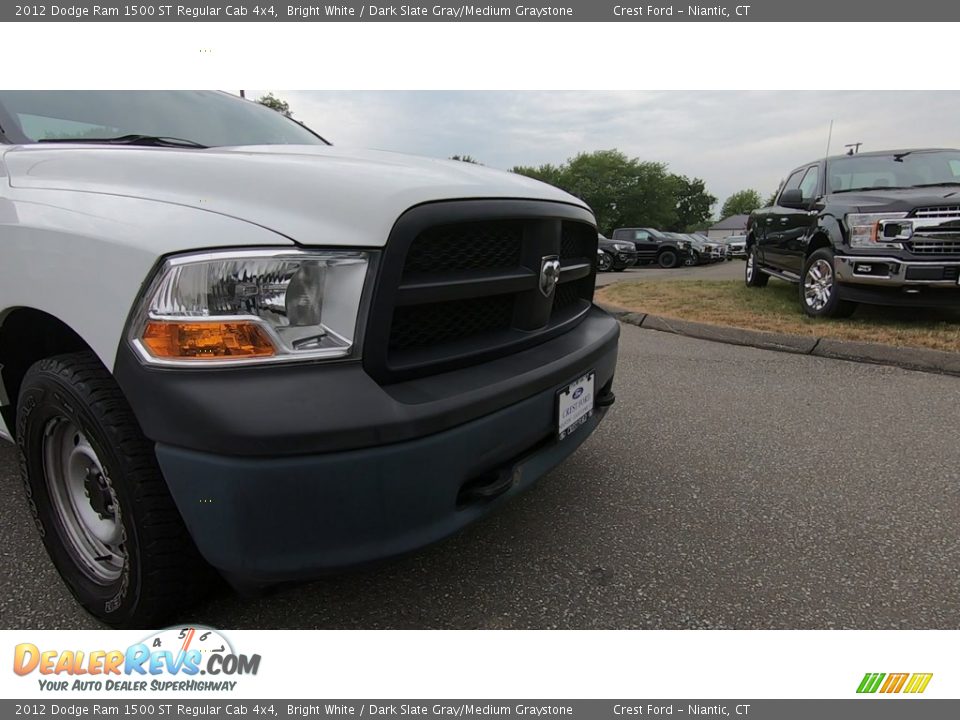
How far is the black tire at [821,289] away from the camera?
218 inches

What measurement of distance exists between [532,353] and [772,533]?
121 cm

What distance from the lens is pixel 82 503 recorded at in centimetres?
169

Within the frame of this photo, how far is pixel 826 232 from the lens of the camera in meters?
5.58

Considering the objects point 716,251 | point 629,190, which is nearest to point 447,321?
point 716,251

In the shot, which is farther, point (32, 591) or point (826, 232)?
point (826, 232)

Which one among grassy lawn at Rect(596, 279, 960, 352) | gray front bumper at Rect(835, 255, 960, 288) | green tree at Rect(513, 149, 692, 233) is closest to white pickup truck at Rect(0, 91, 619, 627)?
grassy lawn at Rect(596, 279, 960, 352)

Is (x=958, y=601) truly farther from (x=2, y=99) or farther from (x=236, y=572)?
(x=2, y=99)

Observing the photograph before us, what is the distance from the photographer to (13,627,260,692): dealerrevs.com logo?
4.78 feet

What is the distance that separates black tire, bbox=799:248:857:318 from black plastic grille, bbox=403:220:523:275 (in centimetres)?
500

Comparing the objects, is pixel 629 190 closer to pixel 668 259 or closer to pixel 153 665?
pixel 668 259

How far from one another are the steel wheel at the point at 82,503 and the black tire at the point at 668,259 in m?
20.6

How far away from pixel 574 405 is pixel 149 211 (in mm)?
1321

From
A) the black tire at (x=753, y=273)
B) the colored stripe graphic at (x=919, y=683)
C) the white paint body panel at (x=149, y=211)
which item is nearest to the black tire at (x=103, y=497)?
the white paint body panel at (x=149, y=211)
